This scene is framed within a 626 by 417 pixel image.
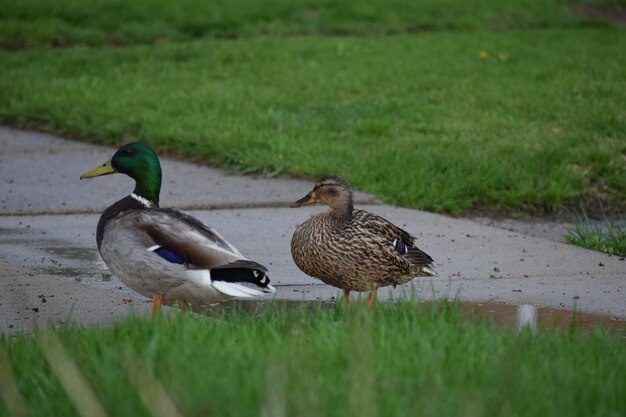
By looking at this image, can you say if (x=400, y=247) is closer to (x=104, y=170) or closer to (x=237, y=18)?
(x=104, y=170)

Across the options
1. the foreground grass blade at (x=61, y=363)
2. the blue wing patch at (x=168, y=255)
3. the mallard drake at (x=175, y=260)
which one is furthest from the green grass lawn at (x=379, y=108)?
the foreground grass blade at (x=61, y=363)

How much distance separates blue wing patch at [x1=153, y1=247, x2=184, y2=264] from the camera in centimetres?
556

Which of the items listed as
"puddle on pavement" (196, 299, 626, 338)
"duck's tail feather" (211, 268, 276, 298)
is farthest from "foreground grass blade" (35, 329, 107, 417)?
"puddle on pavement" (196, 299, 626, 338)

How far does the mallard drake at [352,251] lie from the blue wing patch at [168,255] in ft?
2.61

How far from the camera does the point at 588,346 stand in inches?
190

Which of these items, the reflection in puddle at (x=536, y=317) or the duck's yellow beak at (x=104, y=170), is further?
the duck's yellow beak at (x=104, y=170)

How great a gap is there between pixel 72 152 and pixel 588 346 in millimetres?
6332

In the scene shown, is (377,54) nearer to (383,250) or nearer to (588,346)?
(383,250)

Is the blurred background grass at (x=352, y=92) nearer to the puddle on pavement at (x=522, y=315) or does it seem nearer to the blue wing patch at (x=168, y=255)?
the puddle on pavement at (x=522, y=315)

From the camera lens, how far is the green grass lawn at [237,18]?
16531mm

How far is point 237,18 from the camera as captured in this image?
17.6 m

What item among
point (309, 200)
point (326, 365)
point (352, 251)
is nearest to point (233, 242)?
point (309, 200)

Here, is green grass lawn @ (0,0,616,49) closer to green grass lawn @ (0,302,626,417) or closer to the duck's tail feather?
the duck's tail feather

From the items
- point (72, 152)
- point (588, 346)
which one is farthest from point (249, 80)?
point (588, 346)
